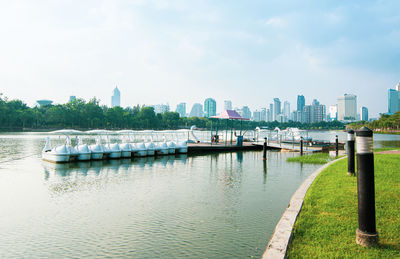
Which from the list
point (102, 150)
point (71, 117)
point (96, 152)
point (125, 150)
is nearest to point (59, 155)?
point (96, 152)

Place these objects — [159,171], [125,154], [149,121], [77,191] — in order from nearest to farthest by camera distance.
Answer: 1. [77,191]
2. [159,171]
3. [125,154]
4. [149,121]

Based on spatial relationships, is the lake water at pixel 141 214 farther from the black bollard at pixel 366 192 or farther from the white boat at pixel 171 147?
the white boat at pixel 171 147

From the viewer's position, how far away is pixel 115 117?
123562mm

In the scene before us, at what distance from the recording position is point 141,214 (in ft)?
30.6

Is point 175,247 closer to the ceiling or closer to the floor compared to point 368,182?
closer to the floor

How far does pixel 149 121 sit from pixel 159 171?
120557mm

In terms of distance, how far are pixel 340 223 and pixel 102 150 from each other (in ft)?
71.9

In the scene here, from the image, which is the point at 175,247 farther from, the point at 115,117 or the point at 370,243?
the point at 115,117

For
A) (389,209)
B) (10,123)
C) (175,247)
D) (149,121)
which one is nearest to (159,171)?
(175,247)

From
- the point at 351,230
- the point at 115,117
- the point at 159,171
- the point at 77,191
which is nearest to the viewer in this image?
the point at 351,230

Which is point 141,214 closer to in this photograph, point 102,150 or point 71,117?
point 102,150

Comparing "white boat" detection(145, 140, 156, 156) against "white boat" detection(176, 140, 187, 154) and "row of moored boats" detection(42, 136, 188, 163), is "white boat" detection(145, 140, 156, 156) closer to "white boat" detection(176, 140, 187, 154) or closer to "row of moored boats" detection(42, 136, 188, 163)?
"row of moored boats" detection(42, 136, 188, 163)

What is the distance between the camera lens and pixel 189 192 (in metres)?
12.5

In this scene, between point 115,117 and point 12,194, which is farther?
point 115,117
